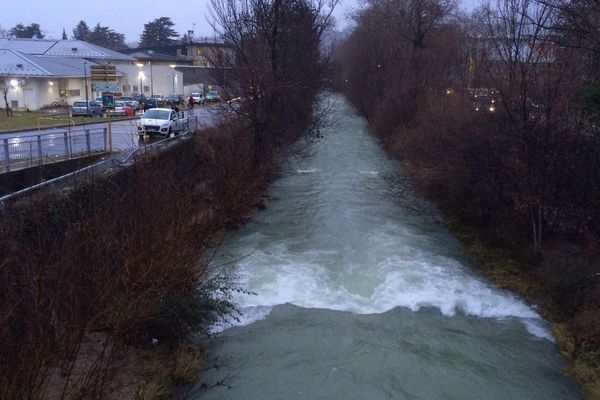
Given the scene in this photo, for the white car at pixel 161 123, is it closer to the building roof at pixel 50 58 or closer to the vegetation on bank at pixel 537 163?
the vegetation on bank at pixel 537 163

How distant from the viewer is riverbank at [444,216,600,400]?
970 centimetres

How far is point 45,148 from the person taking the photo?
1791cm

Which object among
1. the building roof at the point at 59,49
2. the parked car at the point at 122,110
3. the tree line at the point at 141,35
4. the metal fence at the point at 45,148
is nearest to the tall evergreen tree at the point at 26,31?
the tree line at the point at 141,35

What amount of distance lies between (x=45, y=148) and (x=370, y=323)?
38.6ft

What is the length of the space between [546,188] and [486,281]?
2807mm

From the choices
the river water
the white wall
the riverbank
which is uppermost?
the white wall

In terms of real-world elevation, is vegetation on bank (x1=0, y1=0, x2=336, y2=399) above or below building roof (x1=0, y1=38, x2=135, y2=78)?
below

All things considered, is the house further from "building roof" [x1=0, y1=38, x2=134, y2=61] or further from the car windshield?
"building roof" [x1=0, y1=38, x2=134, y2=61]

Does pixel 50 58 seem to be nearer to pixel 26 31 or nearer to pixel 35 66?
pixel 35 66

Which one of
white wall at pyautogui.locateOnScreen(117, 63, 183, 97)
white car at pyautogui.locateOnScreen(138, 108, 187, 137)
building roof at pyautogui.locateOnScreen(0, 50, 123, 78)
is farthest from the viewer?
white wall at pyautogui.locateOnScreen(117, 63, 183, 97)

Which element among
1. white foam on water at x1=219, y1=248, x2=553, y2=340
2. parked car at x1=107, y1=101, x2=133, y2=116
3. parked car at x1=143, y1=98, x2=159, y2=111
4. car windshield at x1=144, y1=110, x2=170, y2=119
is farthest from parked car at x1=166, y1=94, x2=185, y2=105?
white foam on water at x1=219, y1=248, x2=553, y2=340

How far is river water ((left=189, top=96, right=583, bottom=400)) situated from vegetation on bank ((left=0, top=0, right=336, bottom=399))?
882 mm

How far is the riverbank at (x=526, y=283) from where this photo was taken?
970cm

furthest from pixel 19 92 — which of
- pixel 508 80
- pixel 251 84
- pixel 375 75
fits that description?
pixel 508 80
